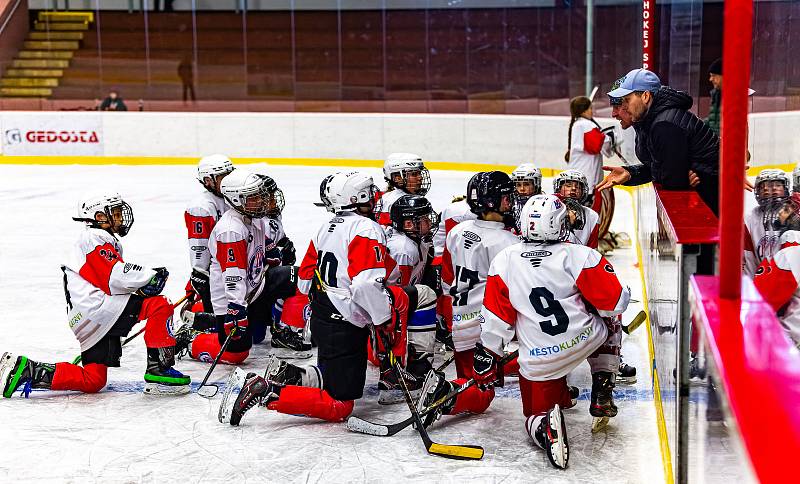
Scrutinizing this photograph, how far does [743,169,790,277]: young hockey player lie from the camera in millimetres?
3748

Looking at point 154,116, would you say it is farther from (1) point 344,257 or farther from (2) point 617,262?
(1) point 344,257

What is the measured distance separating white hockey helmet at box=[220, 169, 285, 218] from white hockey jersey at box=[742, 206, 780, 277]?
2.27 metres

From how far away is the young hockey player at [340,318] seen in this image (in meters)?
4.11

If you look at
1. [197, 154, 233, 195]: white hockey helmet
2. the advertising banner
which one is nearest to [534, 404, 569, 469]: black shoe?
[197, 154, 233, 195]: white hockey helmet

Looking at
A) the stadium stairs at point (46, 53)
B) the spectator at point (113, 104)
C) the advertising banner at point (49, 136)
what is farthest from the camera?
the stadium stairs at point (46, 53)

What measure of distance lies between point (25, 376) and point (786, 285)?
327cm

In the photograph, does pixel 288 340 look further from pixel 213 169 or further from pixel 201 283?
pixel 213 169

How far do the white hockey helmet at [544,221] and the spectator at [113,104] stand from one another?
1360cm

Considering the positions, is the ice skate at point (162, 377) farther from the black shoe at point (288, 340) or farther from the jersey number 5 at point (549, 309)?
the jersey number 5 at point (549, 309)

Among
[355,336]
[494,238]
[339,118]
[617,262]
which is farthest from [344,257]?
[339,118]

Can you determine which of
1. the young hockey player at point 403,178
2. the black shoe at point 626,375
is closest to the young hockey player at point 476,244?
the black shoe at point 626,375

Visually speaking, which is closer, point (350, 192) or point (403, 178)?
point (350, 192)

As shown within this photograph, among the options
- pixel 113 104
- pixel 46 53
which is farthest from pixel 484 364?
pixel 46 53

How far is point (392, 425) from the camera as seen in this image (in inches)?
162
